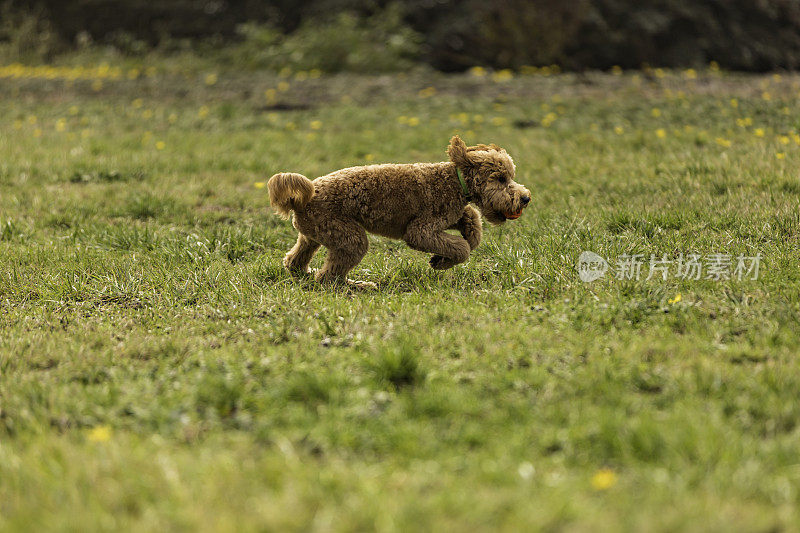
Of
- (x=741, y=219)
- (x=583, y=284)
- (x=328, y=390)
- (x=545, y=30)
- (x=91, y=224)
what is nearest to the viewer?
(x=328, y=390)

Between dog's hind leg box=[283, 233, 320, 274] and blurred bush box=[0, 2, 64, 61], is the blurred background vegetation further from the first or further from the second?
dog's hind leg box=[283, 233, 320, 274]

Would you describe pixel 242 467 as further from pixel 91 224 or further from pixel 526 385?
pixel 91 224

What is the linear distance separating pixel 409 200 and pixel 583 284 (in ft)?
3.88

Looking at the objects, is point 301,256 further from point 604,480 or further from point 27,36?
point 27,36

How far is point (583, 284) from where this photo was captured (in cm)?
Result: 441

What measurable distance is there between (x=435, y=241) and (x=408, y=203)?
0.30m

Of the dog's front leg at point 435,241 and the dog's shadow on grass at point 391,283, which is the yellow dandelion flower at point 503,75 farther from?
the dog's front leg at point 435,241

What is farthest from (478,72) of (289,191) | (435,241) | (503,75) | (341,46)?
(289,191)

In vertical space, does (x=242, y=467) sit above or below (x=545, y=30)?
below

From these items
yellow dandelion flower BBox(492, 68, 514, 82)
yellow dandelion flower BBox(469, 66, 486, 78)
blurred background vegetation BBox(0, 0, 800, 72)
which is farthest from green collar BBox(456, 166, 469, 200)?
blurred background vegetation BBox(0, 0, 800, 72)

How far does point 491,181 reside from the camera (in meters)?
4.53

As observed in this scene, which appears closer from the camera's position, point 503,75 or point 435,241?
point 435,241

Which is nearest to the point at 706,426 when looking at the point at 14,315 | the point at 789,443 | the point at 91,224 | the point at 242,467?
the point at 789,443

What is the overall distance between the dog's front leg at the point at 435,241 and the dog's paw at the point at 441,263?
7cm
